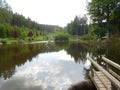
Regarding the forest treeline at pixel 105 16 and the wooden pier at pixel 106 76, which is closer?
the wooden pier at pixel 106 76

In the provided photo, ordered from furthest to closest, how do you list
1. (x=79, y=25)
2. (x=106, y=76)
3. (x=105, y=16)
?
(x=79, y=25) < (x=105, y=16) < (x=106, y=76)

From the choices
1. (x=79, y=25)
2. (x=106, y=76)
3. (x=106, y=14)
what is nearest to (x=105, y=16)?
(x=106, y=14)

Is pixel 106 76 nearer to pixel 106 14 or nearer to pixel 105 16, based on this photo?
pixel 105 16

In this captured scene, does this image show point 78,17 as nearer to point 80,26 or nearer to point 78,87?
point 80,26

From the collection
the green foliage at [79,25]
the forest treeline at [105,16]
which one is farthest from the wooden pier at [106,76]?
the green foliage at [79,25]

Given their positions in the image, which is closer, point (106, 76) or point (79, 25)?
point (106, 76)

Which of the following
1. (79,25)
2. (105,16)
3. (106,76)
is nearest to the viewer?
(106,76)

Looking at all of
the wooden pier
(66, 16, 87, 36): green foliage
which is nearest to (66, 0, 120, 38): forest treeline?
the wooden pier

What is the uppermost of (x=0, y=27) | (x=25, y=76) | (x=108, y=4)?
(x=108, y=4)

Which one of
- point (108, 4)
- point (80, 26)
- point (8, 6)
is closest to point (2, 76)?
point (108, 4)

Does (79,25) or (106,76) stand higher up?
(79,25)

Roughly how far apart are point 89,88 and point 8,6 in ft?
396

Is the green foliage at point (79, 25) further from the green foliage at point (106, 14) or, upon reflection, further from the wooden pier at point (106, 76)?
the wooden pier at point (106, 76)

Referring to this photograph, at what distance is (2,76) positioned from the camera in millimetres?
14148
